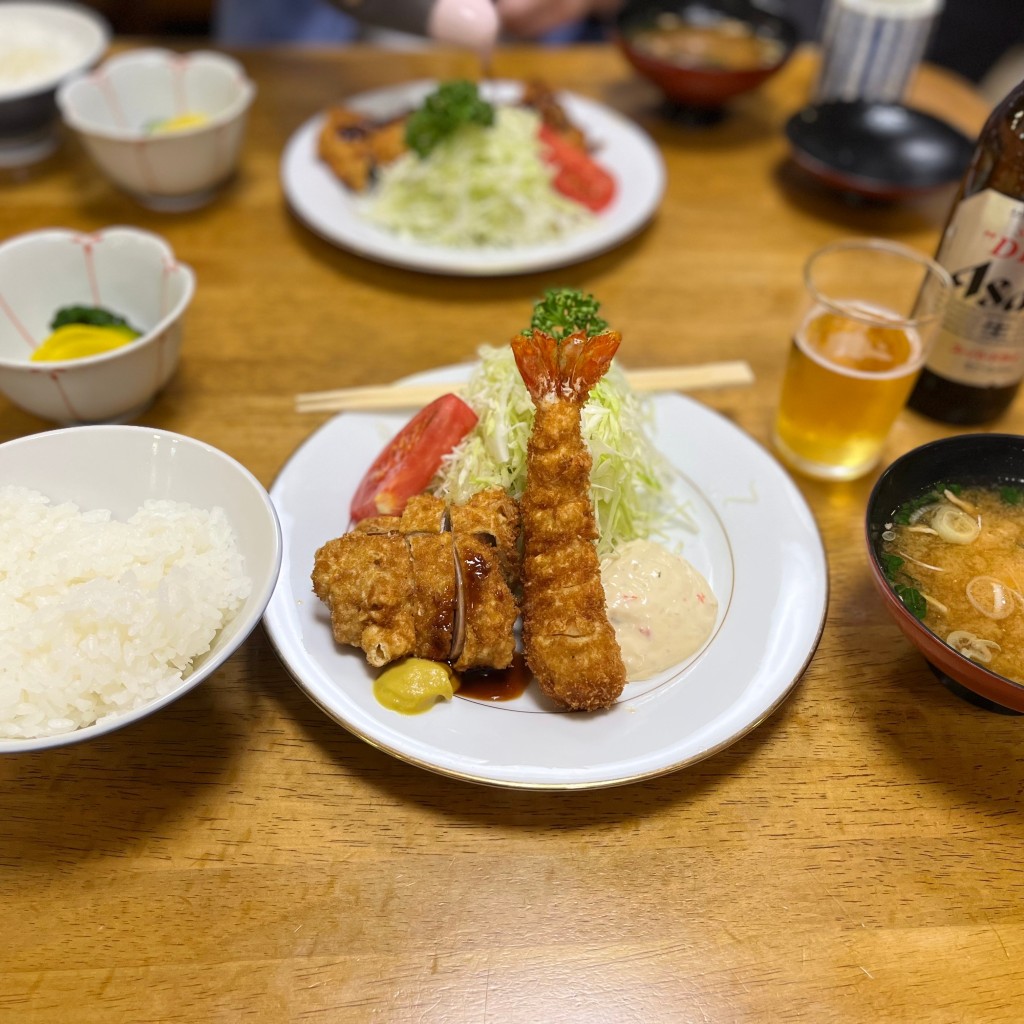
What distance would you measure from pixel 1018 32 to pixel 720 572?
23.2ft

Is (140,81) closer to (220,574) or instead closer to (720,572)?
(220,574)

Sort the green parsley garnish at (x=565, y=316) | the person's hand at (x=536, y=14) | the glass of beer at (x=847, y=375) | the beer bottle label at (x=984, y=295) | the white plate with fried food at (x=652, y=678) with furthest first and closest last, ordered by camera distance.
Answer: the person's hand at (x=536, y=14)
the glass of beer at (x=847, y=375)
the beer bottle label at (x=984, y=295)
the green parsley garnish at (x=565, y=316)
the white plate with fried food at (x=652, y=678)

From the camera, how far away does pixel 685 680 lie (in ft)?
5.83

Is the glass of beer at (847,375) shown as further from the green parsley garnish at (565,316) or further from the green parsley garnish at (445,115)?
the green parsley garnish at (445,115)

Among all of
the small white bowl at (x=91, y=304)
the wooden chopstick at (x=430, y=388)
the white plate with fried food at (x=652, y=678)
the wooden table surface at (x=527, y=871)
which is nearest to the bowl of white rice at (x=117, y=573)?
the white plate with fried food at (x=652, y=678)

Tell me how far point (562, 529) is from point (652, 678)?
37 centimetres

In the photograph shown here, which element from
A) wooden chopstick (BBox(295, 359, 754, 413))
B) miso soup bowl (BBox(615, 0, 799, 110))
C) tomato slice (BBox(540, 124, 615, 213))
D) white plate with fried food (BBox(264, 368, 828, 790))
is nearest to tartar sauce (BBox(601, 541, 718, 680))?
white plate with fried food (BBox(264, 368, 828, 790))

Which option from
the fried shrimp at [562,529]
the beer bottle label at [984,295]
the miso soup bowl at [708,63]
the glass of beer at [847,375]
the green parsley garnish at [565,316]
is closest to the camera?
the fried shrimp at [562,529]

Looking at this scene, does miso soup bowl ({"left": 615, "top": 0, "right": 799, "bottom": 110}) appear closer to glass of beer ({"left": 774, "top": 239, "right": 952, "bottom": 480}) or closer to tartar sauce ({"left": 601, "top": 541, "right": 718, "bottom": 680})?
glass of beer ({"left": 774, "top": 239, "right": 952, "bottom": 480})

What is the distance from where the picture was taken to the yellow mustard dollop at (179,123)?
3205 millimetres

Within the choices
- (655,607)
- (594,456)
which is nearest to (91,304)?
(594,456)

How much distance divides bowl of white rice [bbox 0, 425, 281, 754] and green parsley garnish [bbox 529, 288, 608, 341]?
775 millimetres

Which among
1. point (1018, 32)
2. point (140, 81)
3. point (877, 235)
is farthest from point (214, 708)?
point (1018, 32)

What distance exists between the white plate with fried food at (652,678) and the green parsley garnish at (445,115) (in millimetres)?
1479
